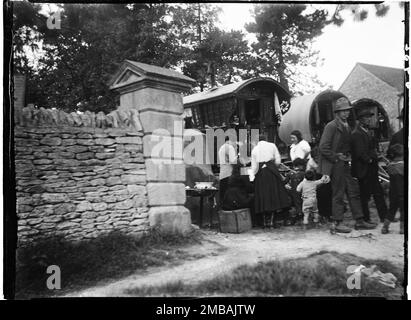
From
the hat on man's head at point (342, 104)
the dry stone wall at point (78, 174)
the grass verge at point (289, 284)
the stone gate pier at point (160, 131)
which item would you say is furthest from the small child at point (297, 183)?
the dry stone wall at point (78, 174)

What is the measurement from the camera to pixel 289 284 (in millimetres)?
3941

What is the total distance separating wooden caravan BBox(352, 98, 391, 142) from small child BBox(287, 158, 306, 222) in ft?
3.56

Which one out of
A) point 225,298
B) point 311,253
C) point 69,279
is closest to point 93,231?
point 69,279

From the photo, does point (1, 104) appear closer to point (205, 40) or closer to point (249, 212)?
point (205, 40)

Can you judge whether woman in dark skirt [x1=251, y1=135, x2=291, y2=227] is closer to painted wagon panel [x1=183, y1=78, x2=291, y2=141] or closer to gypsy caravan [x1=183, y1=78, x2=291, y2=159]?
gypsy caravan [x1=183, y1=78, x2=291, y2=159]

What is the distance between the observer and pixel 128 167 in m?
4.72

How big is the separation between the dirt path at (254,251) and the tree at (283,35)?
2305mm

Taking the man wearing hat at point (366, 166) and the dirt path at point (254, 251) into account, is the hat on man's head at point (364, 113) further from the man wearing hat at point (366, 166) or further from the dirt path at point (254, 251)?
the dirt path at point (254, 251)

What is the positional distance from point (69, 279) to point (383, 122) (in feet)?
14.1

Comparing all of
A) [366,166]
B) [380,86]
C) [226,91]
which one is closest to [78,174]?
[226,91]

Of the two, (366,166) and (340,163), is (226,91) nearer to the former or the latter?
(340,163)

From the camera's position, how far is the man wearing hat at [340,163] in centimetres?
476

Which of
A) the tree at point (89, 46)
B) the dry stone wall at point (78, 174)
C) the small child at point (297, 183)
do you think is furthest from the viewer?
the small child at point (297, 183)

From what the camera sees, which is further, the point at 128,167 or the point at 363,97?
the point at 363,97
